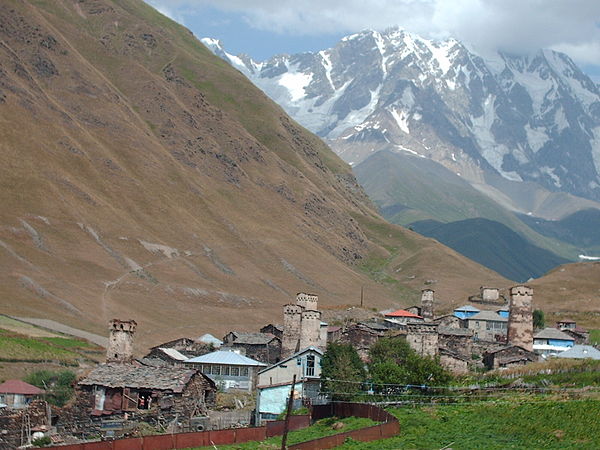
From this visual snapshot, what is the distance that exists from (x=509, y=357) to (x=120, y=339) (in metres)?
31.9

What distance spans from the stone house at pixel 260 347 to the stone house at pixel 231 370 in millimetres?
9632

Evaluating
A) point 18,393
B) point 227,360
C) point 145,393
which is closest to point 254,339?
point 227,360

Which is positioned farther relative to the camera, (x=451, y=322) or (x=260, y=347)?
(x=451, y=322)

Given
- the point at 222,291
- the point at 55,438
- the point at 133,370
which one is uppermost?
the point at 222,291

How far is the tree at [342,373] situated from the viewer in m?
60.2

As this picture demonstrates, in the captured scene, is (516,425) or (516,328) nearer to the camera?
(516,425)

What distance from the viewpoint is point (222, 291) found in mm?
185500

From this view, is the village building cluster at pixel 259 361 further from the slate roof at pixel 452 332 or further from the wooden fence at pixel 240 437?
the wooden fence at pixel 240 437

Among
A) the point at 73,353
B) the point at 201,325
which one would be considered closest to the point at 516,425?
the point at 73,353

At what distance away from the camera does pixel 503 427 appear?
44031 mm

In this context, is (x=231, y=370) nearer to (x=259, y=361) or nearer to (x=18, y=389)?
(x=259, y=361)

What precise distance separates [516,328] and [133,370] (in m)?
40.6

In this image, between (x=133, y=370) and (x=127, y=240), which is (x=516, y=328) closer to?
(x=133, y=370)

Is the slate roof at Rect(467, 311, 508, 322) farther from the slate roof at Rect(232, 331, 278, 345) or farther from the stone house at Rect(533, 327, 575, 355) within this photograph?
the slate roof at Rect(232, 331, 278, 345)
